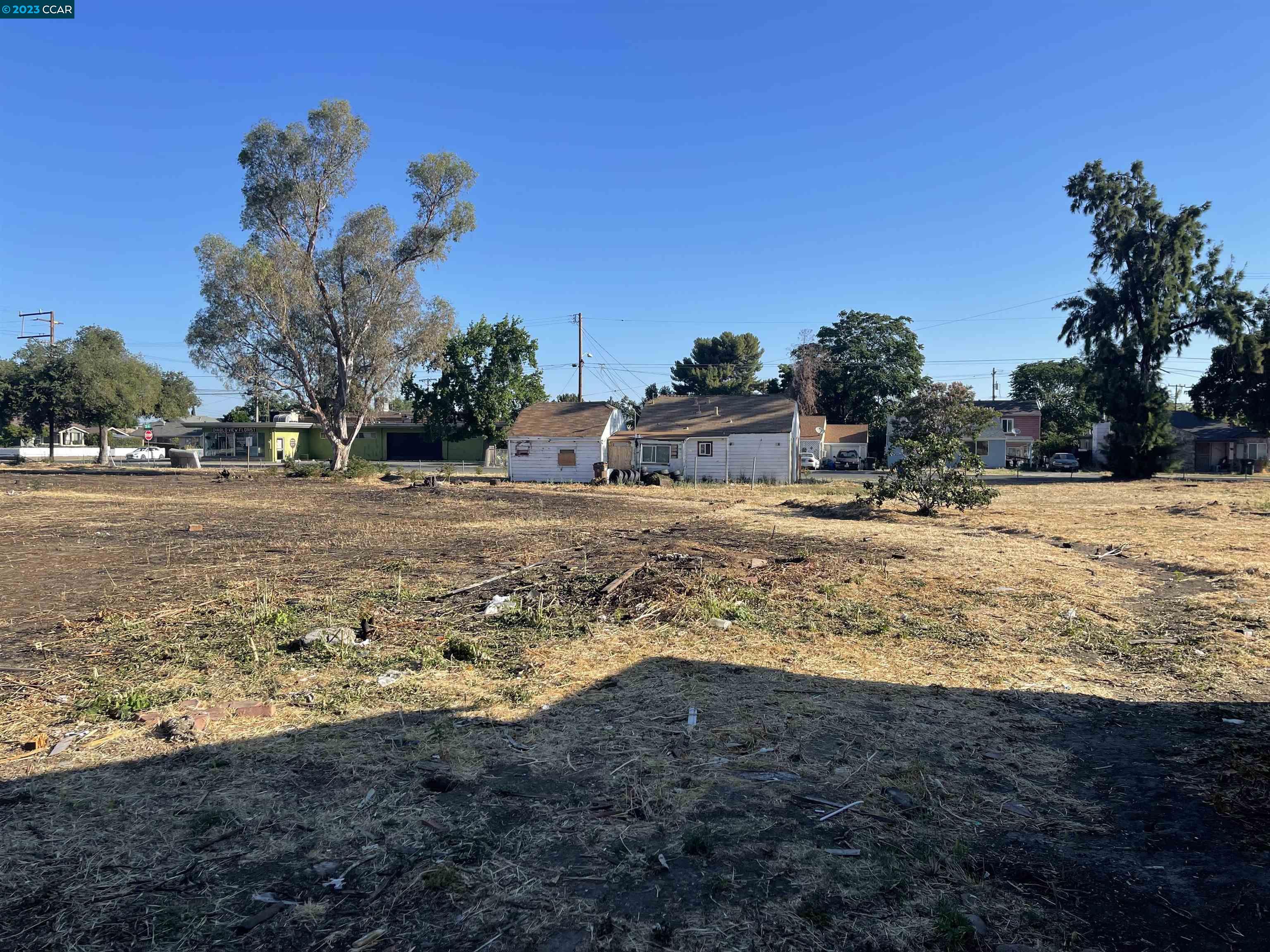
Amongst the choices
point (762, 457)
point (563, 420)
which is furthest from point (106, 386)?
point (762, 457)

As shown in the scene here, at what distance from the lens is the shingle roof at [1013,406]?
212ft

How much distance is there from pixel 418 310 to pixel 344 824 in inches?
1619

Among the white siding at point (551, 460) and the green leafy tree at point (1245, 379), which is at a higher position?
the green leafy tree at point (1245, 379)

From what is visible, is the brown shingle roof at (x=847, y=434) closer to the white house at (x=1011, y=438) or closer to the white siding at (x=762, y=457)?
the white house at (x=1011, y=438)

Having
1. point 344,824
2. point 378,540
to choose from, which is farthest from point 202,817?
point 378,540

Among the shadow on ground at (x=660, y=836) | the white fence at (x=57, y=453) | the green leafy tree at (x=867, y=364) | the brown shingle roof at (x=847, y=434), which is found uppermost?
the green leafy tree at (x=867, y=364)

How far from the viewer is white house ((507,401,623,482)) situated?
1508 inches

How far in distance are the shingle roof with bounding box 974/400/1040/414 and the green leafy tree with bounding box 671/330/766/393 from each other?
22058mm

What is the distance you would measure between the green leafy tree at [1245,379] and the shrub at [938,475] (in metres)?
29.0

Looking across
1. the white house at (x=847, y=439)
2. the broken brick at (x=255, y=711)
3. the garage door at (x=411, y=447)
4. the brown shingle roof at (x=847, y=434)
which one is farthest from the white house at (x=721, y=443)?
the broken brick at (x=255, y=711)

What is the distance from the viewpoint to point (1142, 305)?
38.2 meters

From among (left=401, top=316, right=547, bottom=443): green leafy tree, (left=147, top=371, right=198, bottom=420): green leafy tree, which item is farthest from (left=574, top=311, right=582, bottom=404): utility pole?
(left=147, top=371, right=198, bottom=420): green leafy tree

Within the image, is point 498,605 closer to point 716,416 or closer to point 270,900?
Result: point 270,900

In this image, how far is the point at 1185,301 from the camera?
128ft
